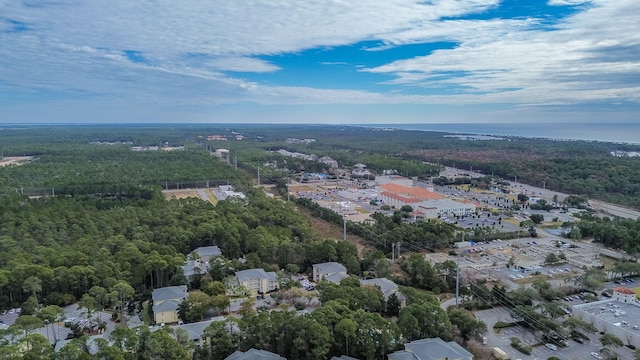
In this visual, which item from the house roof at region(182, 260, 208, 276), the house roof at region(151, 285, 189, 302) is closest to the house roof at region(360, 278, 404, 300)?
the house roof at region(151, 285, 189, 302)

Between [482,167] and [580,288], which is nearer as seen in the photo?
[580,288]

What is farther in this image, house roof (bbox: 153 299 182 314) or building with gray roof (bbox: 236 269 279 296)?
building with gray roof (bbox: 236 269 279 296)

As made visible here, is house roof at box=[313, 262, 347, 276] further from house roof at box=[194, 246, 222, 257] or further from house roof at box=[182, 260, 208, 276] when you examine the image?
house roof at box=[194, 246, 222, 257]

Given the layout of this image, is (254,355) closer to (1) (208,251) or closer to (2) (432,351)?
(2) (432,351)

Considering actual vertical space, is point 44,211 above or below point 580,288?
above

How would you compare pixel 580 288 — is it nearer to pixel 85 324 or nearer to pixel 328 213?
pixel 328 213

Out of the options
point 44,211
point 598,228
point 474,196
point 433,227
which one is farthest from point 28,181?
point 598,228
